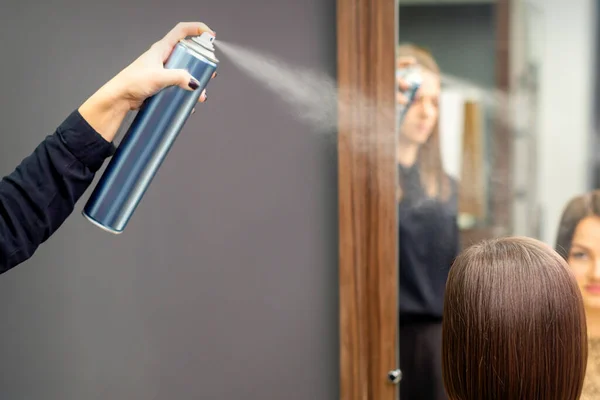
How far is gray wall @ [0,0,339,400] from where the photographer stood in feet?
5.58

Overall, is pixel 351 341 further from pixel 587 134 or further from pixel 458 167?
pixel 587 134

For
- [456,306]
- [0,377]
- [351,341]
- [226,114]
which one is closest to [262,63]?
[226,114]

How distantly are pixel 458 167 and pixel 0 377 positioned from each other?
1.38 meters

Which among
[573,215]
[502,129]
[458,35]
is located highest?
[458,35]

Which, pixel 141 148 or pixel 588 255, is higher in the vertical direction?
pixel 141 148

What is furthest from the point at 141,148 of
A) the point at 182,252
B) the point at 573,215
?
the point at 573,215

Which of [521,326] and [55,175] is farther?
[55,175]

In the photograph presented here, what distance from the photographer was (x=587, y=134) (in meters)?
1.50

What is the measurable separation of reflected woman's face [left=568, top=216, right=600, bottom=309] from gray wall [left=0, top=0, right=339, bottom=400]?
2.01 ft

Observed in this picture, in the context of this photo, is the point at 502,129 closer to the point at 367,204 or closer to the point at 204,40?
the point at 367,204

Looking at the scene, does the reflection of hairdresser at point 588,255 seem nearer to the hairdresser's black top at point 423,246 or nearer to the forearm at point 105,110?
the hairdresser's black top at point 423,246

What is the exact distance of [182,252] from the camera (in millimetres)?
1726

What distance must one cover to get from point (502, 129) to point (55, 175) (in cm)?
104

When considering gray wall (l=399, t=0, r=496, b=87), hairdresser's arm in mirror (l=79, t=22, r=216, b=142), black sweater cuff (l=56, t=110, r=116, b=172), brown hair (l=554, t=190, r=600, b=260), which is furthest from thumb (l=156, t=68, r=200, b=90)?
brown hair (l=554, t=190, r=600, b=260)
